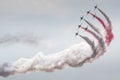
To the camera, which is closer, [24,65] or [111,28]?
[111,28]

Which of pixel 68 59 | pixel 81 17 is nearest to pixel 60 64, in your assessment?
pixel 68 59

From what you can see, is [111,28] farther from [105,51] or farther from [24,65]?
[24,65]

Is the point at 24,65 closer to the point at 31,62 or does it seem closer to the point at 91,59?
the point at 31,62

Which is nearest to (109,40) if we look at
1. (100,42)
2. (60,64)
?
(100,42)

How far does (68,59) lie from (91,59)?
582 centimetres

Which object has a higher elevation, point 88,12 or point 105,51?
point 88,12

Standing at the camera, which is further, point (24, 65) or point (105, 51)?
point (24, 65)

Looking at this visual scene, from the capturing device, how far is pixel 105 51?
139000mm

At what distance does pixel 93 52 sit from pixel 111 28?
641 cm

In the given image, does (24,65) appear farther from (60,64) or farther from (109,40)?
(109,40)

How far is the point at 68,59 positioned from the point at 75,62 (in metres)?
2.26

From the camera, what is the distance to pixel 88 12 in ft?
473

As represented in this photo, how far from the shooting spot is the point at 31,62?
14775 centimetres

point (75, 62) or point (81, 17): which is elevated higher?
point (81, 17)
